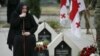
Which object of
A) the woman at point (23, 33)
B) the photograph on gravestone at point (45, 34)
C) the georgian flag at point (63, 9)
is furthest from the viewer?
the photograph on gravestone at point (45, 34)

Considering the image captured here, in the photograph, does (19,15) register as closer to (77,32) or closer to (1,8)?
(77,32)

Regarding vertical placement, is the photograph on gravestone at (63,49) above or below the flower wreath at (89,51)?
below

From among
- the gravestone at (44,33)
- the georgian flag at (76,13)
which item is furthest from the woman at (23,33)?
the gravestone at (44,33)

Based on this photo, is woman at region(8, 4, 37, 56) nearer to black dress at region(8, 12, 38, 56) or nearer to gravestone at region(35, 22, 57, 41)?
black dress at region(8, 12, 38, 56)

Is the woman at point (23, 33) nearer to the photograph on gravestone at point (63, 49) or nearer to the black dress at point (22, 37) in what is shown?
the black dress at point (22, 37)

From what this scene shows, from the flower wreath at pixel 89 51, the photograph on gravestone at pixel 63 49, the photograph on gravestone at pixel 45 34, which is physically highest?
the flower wreath at pixel 89 51

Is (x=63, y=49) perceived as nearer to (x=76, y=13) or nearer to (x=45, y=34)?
(x=76, y=13)

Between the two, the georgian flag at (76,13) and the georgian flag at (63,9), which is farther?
the georgian flag at (63,9)

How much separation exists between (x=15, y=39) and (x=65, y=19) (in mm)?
3111

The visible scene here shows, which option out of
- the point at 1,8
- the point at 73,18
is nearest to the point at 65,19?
the point at 73,18

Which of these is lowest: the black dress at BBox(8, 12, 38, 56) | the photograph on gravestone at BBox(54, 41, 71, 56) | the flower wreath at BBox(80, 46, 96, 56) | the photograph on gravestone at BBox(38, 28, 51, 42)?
the photograph on gravestone at BBox(38, 28, 51, 42)

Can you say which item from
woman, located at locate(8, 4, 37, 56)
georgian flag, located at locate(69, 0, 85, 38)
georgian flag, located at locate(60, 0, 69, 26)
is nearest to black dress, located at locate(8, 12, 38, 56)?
woman, located at locate(8, 4, 37, 56)

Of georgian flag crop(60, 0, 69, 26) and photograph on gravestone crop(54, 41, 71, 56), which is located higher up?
georgian flag crop(60, 0, 69, 26)

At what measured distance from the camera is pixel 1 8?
3688 centimetres
